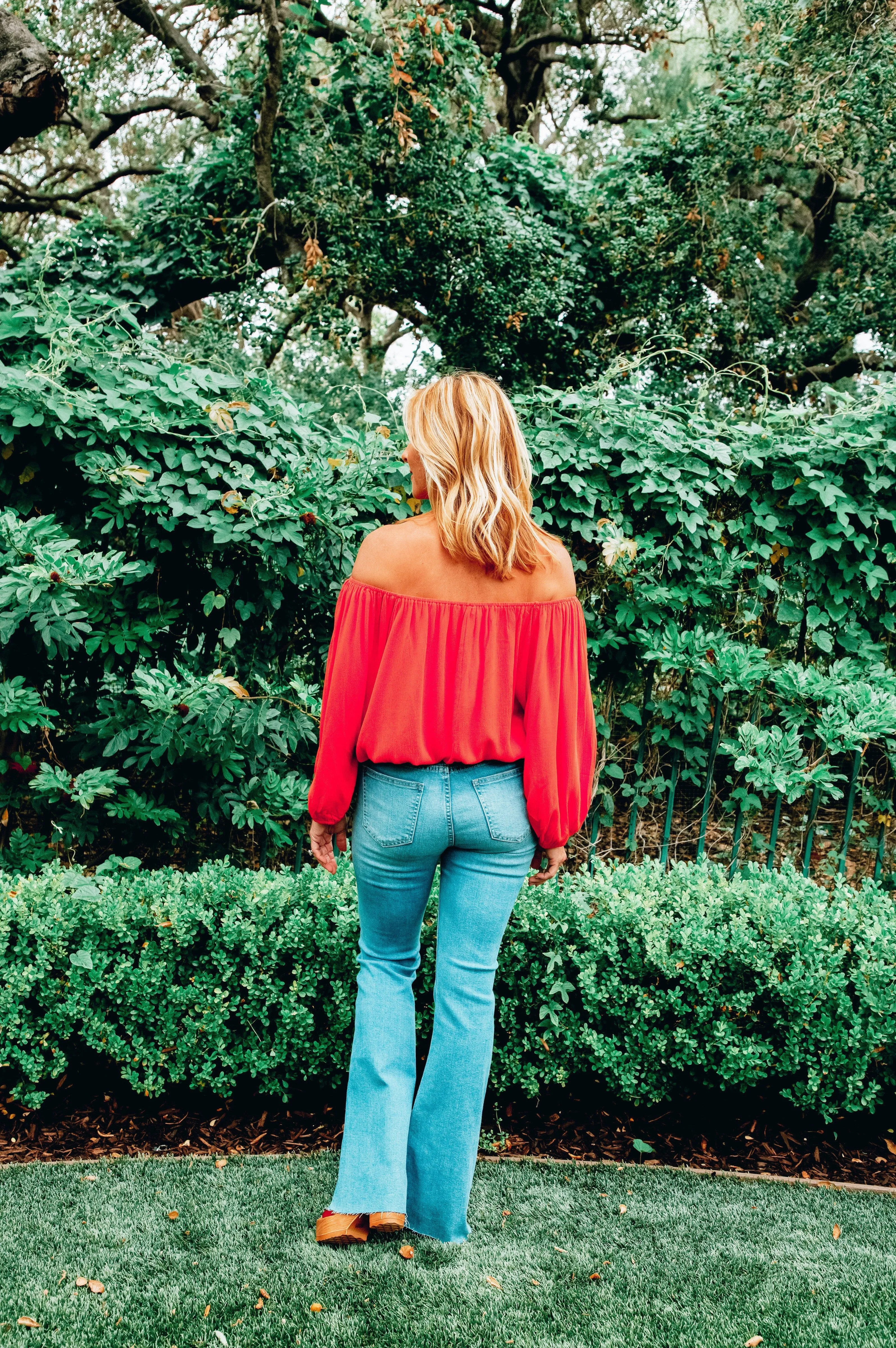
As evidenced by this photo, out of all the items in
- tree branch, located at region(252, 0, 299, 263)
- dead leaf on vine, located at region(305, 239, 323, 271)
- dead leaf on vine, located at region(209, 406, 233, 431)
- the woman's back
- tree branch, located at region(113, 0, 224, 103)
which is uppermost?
tree branch, located at region(113, 0, 224, 103)

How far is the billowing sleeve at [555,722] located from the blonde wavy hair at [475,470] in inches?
7.1

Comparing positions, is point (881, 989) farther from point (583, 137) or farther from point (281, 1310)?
point (583, 137)

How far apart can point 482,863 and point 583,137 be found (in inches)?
420

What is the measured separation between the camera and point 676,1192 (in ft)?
8.33

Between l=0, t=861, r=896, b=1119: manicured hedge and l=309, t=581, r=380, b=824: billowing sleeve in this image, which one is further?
l=0, t=861, r=896, b=1119: manicured hedge

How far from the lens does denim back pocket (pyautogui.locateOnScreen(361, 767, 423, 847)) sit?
6.59 feet

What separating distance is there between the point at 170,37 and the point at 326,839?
8828 mm

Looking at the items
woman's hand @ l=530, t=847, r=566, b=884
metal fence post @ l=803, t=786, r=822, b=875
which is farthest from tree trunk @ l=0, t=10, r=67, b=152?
metal fence post @ l=803, t=786, r=822, b=875

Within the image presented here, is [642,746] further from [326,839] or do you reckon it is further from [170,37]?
[170,37]

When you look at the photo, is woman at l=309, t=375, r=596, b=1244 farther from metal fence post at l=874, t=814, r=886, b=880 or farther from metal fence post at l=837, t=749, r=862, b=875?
metal fence post at l=874, t=814, r=886, b=880

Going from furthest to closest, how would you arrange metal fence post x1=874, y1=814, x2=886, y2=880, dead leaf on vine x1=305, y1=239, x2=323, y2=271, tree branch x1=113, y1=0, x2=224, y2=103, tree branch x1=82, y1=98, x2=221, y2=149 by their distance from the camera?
1. tree branch x1=82, y1=98, x2=221, y2=149
2. tree branch x1=113, y1=0, x2=224, y2=103
3. dead leaf on vine x1=305, y1=239, x2=323, y2=271
4. metal fence post x1=874, y1=814, x2=886, y2=880

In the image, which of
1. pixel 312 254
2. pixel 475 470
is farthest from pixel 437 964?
pixel 312 254

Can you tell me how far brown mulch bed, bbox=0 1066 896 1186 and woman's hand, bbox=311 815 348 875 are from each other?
103cm

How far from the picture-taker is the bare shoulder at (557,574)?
2.06 meters
